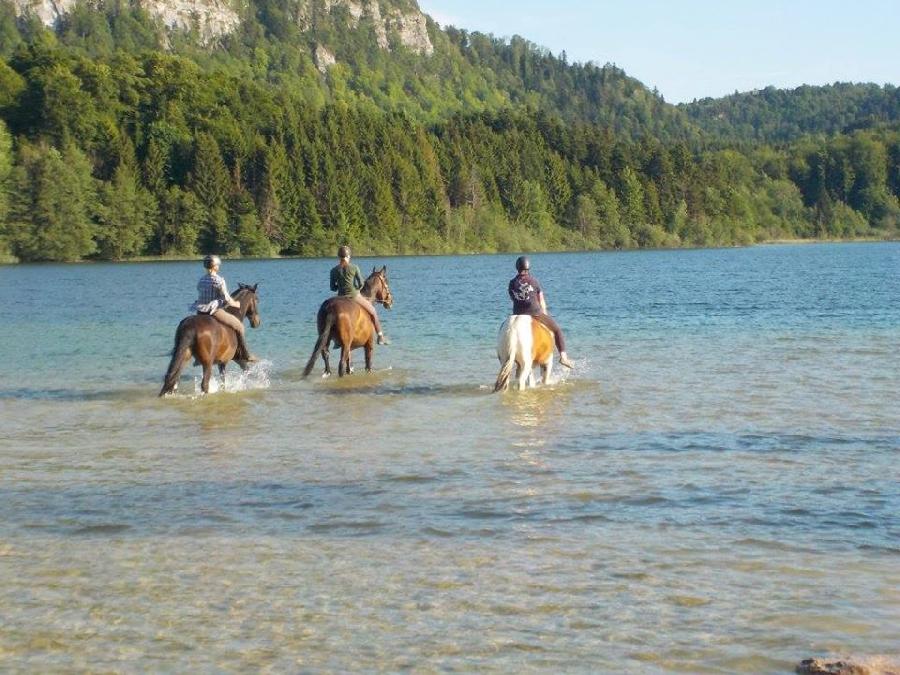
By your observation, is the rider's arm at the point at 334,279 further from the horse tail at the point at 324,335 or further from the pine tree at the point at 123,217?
the pine tree at the point at 123,217

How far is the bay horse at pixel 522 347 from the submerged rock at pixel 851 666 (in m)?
12.1

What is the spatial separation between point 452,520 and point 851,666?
4.60 m

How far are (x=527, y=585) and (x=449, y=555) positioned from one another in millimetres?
1016

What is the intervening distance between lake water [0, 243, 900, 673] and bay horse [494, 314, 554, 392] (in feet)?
1.56

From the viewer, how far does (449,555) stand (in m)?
9.70

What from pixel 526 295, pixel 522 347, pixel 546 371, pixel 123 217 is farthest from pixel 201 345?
pixel 123 217

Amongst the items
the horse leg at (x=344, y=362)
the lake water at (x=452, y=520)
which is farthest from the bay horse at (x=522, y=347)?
the horse leg at (x=344, y=362)

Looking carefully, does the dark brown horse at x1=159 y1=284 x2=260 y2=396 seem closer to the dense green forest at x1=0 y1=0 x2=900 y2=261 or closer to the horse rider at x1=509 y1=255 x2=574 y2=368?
the horse rider at x1=509 y1=255 x2=574 y2=368

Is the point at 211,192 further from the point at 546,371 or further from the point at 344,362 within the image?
the point at 546,371

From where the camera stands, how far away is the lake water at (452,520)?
25.6ft

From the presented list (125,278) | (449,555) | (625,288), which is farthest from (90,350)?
(125,278)

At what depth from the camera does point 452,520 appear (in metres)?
10.8

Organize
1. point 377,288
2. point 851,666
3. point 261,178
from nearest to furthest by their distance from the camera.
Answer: point 851,666 < point 377,288 < point 261,178

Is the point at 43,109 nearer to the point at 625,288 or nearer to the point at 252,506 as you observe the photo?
the point at 625,288
